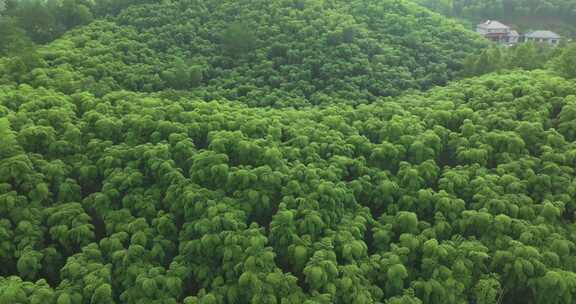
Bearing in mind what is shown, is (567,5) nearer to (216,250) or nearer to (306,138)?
(306,138)

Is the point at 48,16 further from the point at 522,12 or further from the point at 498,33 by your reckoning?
the point at 522,12

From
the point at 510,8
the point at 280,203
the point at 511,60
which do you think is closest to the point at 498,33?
the point at 510,8

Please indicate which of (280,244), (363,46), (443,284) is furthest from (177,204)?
(363,46)

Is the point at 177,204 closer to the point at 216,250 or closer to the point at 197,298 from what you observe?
the point at 216,250

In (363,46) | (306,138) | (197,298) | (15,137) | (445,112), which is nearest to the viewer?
(197,298)

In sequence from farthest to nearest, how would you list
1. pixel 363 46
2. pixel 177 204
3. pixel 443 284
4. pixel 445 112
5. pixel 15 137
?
pixel 363 46, pixel 445 112, pixel 15 137, pixel 177 204, pixel 443 284

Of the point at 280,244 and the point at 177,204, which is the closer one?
the point at 280,244

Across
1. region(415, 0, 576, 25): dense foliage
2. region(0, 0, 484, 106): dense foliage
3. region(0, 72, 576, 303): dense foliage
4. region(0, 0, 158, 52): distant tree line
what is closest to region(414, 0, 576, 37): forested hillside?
region(415, 0, 576, 25): dense foliage

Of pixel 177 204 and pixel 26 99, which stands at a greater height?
pixel 26 99
